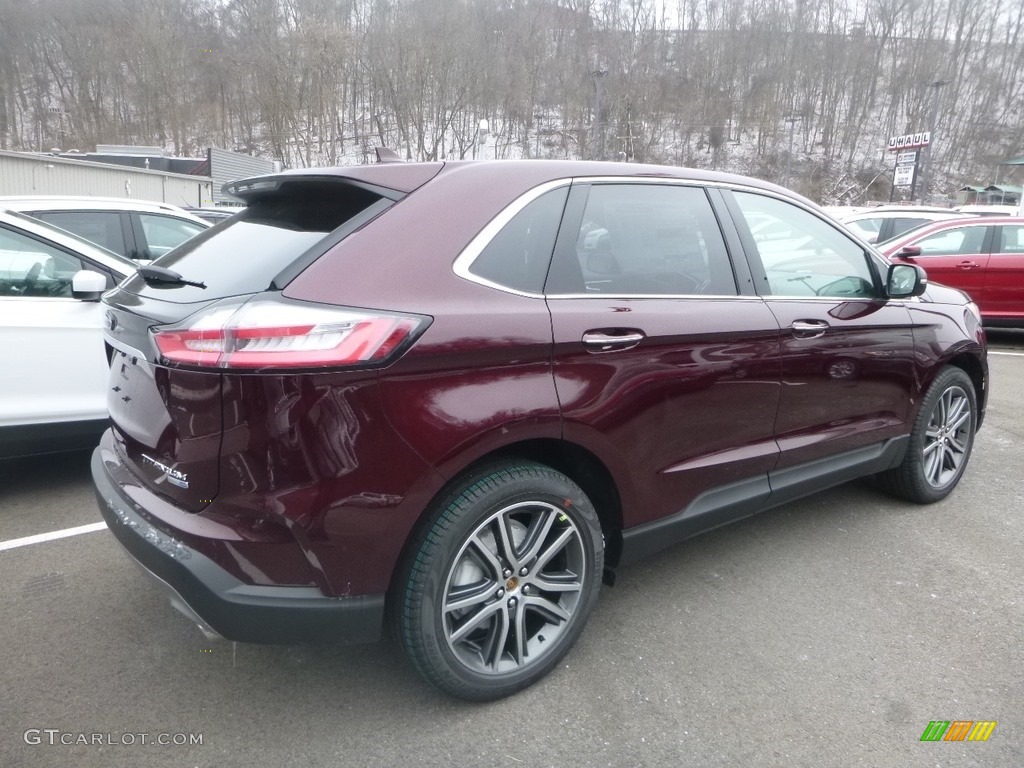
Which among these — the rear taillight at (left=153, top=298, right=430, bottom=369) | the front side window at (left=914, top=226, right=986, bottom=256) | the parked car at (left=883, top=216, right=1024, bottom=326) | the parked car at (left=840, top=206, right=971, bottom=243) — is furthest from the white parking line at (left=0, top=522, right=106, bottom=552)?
the parked car at (left=840, top=206, right=971, bottom=243)

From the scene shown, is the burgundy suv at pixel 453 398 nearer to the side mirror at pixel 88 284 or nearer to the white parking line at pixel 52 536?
the white parking line at pixel 52 536

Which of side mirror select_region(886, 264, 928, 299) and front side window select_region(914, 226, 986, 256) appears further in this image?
front side window select_region(914, 226, 986, 256)

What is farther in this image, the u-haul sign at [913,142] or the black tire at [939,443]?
the u-haul sign at [913,142]

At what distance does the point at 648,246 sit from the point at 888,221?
41.0ft

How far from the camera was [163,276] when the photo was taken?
2270mm

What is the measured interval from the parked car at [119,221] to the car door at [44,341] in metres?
1.36

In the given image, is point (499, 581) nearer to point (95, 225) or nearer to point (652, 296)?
point (652, 296)

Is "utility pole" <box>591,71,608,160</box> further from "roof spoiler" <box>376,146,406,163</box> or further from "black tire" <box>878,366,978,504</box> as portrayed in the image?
"roof spoiler" <box>376,146,406,163</box>

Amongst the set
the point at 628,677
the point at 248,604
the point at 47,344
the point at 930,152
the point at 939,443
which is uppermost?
the point at 930,152

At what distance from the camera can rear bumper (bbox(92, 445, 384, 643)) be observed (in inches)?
74.5

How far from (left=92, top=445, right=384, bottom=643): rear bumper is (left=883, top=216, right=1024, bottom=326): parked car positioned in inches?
361

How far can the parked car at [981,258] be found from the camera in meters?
9.07

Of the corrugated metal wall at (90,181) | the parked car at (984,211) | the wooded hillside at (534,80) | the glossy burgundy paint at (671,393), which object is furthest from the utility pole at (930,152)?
Result: the glossy burgundy paint at (671,393)

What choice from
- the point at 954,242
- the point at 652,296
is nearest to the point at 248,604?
the point at 652,296
